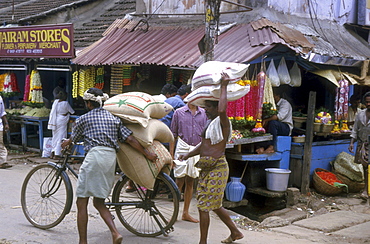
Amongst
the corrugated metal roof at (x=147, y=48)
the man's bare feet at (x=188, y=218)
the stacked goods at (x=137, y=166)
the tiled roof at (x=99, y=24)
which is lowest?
the man's bare feet at (x=188, y=218)

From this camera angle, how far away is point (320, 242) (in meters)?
6.09

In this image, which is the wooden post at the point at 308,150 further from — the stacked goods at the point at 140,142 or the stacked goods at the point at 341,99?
the stacked goods at the point at 140,142

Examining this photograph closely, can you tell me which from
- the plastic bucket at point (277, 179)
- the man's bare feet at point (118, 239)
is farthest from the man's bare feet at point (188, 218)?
the plastic bucket at point (277, 179)

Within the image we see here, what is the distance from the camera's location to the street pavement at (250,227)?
559 cm

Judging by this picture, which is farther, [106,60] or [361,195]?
[106,60]

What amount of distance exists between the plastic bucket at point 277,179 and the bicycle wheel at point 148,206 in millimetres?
3188

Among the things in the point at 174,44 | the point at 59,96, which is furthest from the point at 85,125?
the point at 59,96

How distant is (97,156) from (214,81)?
1.47 meters

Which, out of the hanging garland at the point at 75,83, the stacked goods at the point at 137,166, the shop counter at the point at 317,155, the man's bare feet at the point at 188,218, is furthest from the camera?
the hanging garland at the point at 75,83

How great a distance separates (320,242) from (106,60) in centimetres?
596

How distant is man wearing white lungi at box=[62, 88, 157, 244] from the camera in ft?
16.5

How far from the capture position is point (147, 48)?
10086 mm

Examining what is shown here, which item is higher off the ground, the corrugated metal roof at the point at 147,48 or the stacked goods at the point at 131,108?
the corrugated metal roof at the point at 147,48

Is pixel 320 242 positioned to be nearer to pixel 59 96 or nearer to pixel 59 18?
pixel 59 96
